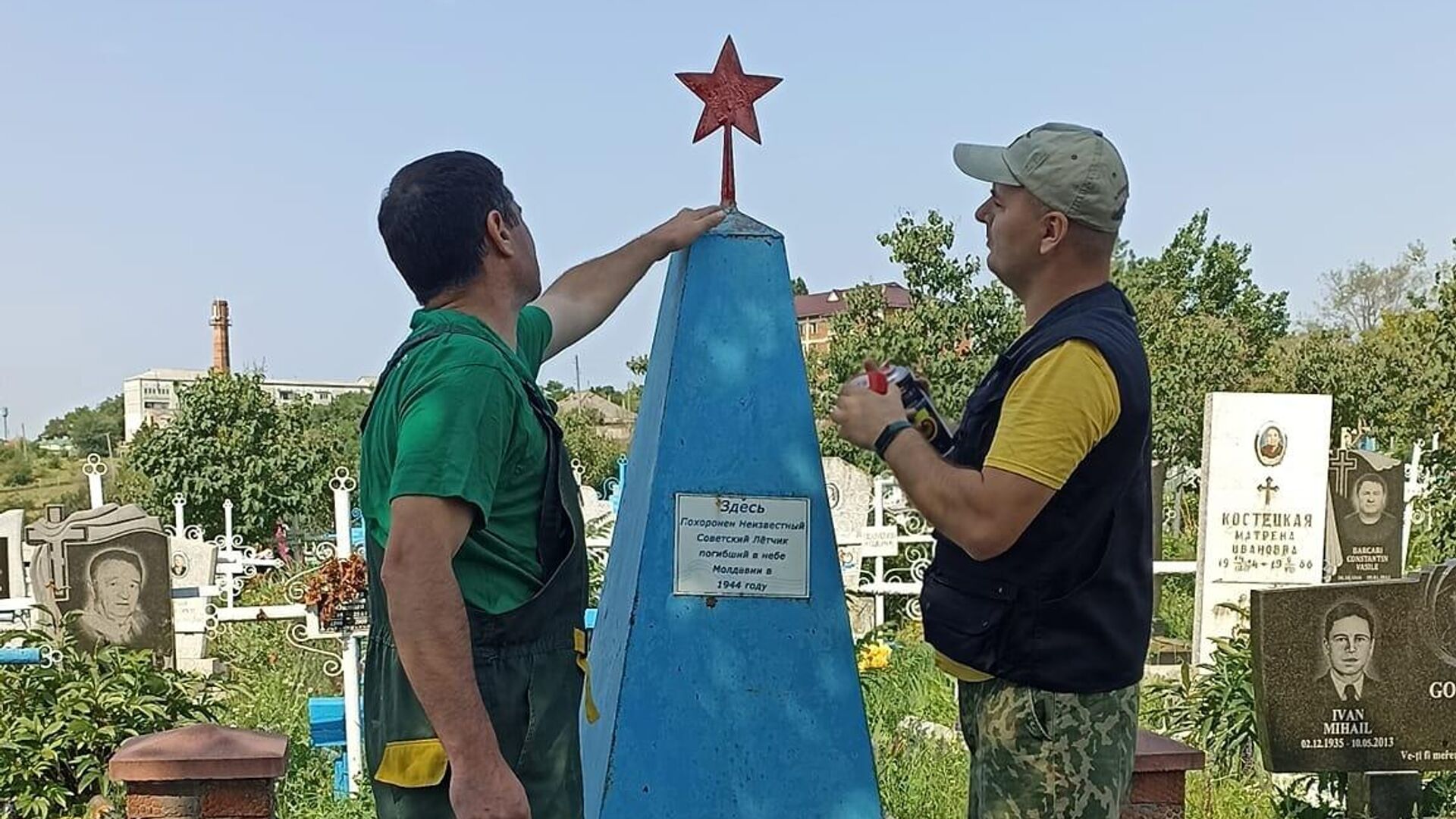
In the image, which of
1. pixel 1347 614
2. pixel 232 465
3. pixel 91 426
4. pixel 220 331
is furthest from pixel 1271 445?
pixel 91 426

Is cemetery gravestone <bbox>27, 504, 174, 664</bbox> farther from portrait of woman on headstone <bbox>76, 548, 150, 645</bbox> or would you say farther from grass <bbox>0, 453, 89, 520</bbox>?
grass <bbox>0, 453, 89, 520</bbox>

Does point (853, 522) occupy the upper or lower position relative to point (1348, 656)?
lower

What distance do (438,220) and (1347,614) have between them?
3351 mm

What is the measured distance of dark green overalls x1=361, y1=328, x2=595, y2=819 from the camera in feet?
6.43

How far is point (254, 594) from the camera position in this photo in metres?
11.1

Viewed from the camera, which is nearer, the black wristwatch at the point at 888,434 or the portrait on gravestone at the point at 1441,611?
the black wristwatch at the point at 888,434

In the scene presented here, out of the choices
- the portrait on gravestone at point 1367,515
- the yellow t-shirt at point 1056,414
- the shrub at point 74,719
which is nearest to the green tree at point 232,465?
the shrub at point 74,719

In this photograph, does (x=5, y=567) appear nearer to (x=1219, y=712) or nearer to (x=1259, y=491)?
(x=1219, y=712)

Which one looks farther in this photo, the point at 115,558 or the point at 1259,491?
the point at 1259,491

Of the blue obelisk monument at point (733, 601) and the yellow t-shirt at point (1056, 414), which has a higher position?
the yellow t-shirt at point (1056, 414)

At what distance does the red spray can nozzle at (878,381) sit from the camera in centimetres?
231

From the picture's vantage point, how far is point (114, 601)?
21.5ft

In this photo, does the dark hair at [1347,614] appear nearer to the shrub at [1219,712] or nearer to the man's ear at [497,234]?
the shrub at [1219,712]

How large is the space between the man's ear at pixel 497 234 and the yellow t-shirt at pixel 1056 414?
2.81 ft
